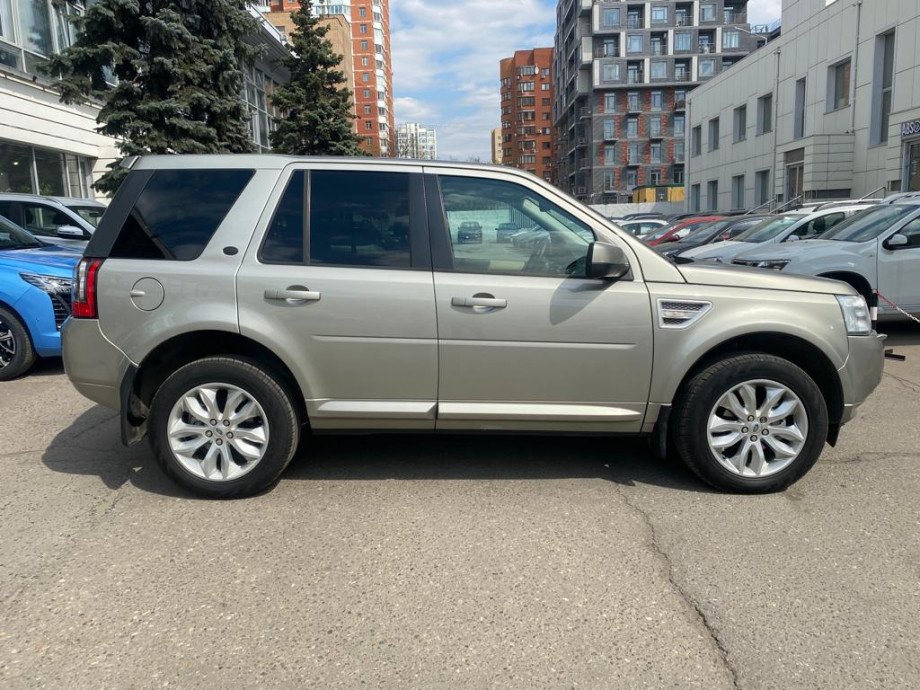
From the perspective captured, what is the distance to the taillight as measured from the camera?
4.00 metres

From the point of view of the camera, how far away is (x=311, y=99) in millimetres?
30359

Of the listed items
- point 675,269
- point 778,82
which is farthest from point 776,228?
point 778,82

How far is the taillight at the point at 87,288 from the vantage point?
3996 millimetres

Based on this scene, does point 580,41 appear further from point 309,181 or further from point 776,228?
point 309,181

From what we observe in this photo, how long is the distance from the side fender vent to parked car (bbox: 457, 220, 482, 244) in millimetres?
1073

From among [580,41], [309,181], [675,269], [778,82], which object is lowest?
[675,269]

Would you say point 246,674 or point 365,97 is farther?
point 365,97

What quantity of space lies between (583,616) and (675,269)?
6.65 ft

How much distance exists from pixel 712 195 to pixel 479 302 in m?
45.7

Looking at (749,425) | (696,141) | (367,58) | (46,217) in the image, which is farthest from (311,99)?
(367,58)

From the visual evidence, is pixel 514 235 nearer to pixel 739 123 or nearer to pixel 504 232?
pixel 504 232

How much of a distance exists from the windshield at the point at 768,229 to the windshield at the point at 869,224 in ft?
8.11

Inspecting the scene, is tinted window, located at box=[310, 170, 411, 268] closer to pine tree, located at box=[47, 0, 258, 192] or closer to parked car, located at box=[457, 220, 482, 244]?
parked car, located at box=[457, 220, 482, 244]

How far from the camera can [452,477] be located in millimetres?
4438
